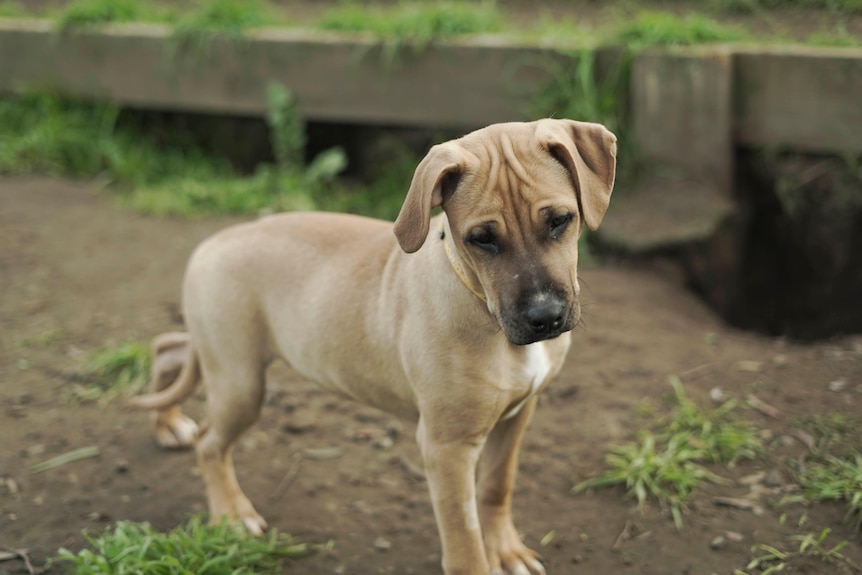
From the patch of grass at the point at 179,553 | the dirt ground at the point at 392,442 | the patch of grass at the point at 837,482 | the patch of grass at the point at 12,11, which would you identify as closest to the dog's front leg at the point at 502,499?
the dirt ground at the point at 392,442

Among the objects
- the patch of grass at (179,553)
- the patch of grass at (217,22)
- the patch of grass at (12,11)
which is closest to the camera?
the patch of grass at (179,553)

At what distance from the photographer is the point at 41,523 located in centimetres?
392

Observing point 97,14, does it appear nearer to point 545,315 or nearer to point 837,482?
point 545,315

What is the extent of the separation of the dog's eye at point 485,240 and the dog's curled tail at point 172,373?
5.30ft

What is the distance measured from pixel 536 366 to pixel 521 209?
60 centimetres

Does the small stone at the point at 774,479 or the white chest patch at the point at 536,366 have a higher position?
the white chest patch at the point at 536,366

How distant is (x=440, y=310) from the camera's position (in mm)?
3107

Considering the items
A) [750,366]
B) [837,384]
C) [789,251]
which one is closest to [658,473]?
[750,366]

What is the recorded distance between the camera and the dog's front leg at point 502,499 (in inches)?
139

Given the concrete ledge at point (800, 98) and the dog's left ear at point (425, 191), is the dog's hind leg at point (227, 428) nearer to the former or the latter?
the dog's left ear at point (425, 191)

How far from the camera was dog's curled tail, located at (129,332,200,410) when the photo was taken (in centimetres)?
400

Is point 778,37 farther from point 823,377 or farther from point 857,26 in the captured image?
point 823,377

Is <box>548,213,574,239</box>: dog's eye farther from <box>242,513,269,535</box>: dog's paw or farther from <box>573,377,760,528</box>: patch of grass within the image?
<box>242,513,269,535</box>: dog's paw

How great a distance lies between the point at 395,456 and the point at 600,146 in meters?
2.02
